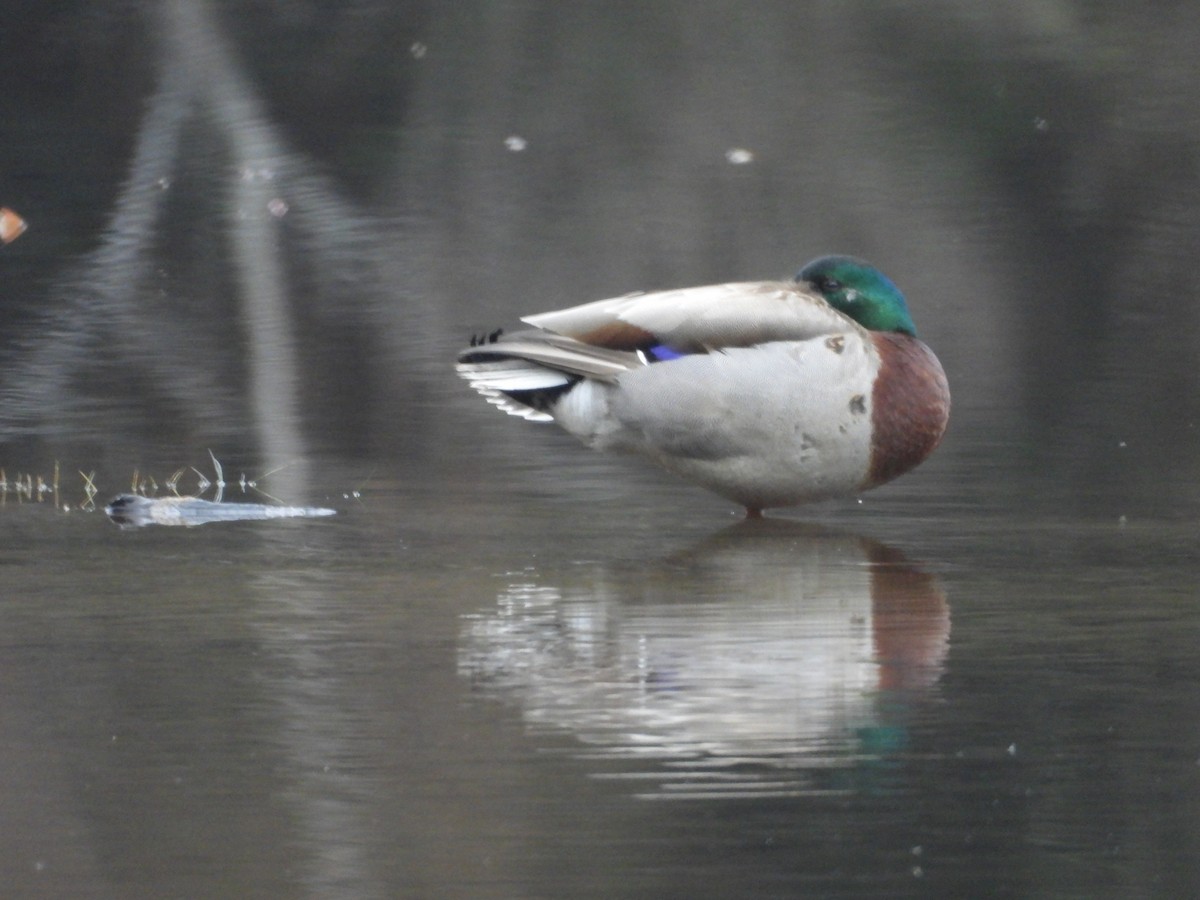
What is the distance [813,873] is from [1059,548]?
2983 millimetres

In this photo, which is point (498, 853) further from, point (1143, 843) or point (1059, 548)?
point (1059, 548)

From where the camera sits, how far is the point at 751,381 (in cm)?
681

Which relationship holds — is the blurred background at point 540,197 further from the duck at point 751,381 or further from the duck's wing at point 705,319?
the duck's wing at point 705,319

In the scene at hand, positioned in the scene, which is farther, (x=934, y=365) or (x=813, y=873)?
(x=934, y=365)

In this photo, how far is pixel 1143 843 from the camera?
12.6 feet

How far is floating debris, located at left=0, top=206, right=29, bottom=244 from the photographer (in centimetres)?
1271

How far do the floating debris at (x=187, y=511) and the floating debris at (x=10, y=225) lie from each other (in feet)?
19.8

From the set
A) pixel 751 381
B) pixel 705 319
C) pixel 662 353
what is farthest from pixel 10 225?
pixel 751 381

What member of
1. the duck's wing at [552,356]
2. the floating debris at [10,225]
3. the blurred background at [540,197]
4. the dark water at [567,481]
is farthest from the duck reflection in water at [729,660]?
the floating debris at [10,225]

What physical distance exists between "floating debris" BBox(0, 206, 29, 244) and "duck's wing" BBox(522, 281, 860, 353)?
618 centimetres

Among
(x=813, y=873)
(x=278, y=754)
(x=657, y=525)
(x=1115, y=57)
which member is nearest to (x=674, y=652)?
(x=278, y=754)

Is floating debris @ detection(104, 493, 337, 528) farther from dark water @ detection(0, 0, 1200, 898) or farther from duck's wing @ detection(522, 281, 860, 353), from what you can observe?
duck's wing @ detection(522, 281, 860, 353)

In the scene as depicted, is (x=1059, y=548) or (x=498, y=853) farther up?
(x=1059, y=548)

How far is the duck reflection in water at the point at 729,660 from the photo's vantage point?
4.28 metres
